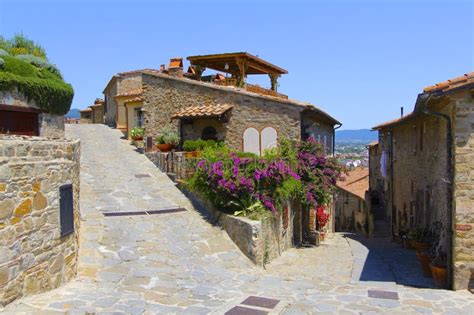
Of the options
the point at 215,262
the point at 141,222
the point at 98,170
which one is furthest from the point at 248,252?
the point at 98,170

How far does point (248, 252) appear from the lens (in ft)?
37.5

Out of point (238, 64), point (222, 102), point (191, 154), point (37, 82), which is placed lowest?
point (191, 154)

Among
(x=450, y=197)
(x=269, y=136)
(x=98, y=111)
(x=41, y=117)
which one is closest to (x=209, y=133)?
(x=269, y=136)

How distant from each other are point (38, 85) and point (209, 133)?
7.26 meters

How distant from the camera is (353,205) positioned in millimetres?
34688

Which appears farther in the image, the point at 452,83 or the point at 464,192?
the point at 464,192

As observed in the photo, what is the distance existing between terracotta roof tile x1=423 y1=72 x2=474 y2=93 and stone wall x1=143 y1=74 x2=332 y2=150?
9738 millimetres

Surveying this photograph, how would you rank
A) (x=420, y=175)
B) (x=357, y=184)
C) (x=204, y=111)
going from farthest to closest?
1. (x=357, y=184)
2. (x=204, y=111)
3. (x=420, y=175)

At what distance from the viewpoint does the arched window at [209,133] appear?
793 inches

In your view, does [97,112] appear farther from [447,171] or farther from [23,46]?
[447,171]

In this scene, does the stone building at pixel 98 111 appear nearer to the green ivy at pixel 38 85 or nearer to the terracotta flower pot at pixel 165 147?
the green ivy at pixel 38 85

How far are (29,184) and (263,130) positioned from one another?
1304cm

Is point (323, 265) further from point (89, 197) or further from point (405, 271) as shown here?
point (89, 197)

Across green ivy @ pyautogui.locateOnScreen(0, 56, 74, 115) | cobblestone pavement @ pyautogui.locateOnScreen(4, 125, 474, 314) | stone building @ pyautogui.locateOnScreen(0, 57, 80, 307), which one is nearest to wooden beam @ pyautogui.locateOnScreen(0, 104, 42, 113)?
green ivy @ pyautogui.locateOnScreen(0, 56, 74, 115)
